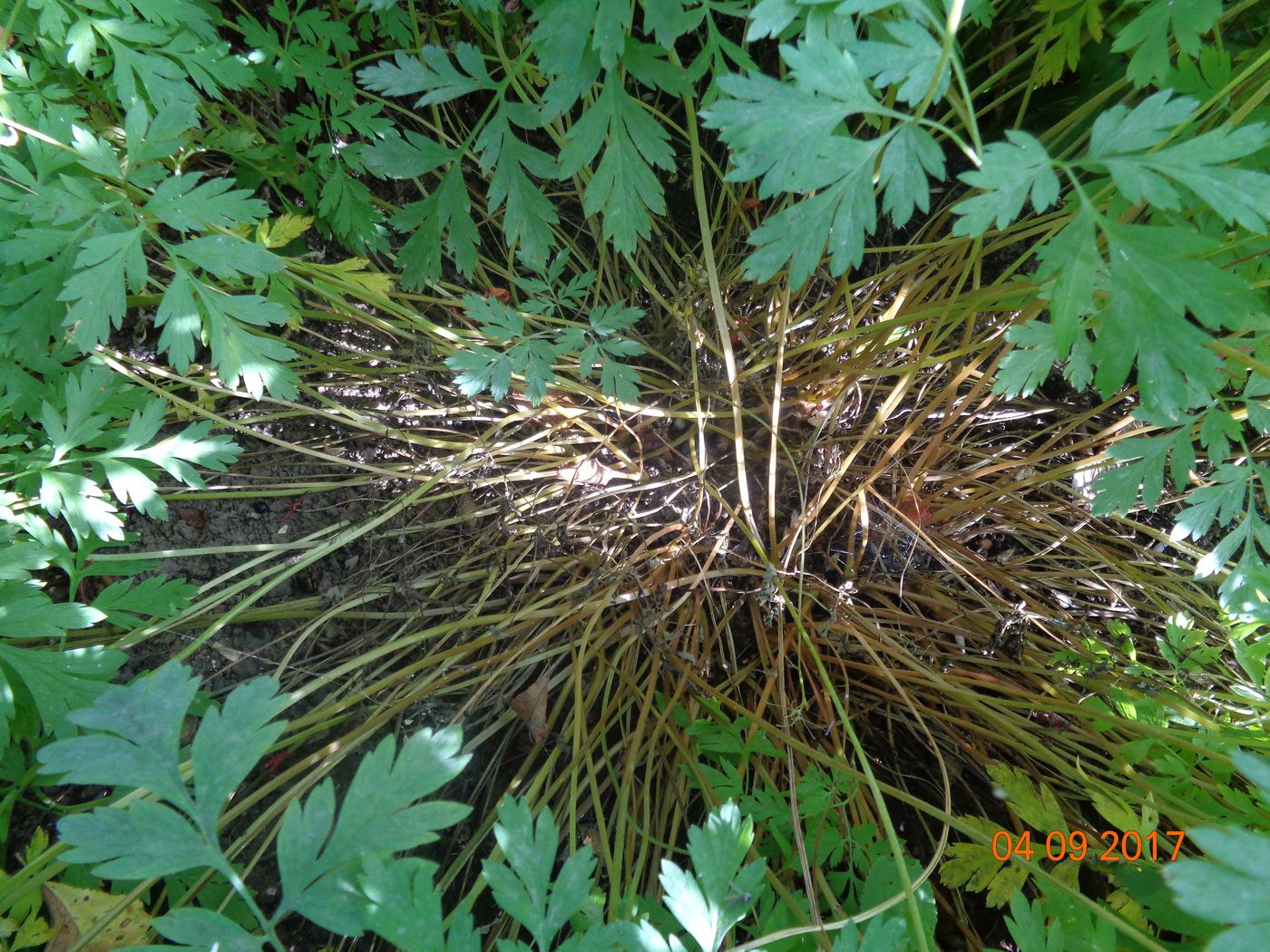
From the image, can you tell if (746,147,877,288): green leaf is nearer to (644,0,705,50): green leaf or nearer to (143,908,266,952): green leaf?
(644,0,705,50): green leaf

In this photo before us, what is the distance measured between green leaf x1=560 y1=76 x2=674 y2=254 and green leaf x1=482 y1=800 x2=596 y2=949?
89 centimetres


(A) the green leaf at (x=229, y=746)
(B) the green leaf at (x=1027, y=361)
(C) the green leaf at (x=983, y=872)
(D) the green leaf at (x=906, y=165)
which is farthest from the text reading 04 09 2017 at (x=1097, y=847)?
(A) the green leaf at (x=229, y=746)

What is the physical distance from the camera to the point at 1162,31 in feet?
3.51

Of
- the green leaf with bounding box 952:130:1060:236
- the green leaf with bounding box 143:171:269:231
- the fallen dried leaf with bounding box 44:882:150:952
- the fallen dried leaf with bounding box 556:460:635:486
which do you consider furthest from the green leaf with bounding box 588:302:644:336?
the fallen dried leaf with bounding box 44:882:150:952

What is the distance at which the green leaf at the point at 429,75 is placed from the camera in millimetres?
Answer: 1201

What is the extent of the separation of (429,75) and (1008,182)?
94 cm

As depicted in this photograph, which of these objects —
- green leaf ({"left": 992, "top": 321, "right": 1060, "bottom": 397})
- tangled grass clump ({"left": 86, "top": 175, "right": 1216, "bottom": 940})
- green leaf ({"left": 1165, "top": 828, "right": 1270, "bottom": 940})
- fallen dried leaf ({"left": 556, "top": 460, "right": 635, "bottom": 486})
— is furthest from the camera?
fallen dried leaf ({"left": 556, "top": 460, "right": 635, "bottom": 486})

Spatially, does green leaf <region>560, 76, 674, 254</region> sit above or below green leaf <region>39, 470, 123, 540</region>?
above

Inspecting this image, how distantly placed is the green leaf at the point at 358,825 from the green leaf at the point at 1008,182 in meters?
0.83

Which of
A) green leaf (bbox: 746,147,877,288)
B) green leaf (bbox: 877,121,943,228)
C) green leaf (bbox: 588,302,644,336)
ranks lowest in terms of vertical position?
green leaf (bbox: 588,302,644,336)

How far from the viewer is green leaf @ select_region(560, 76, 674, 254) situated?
1.17 m

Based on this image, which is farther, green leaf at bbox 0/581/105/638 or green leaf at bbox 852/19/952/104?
green leaf at bbox 0/581/105/638

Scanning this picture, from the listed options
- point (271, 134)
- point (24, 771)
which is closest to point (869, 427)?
point (271, 134)

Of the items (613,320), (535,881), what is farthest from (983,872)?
(613,320)
